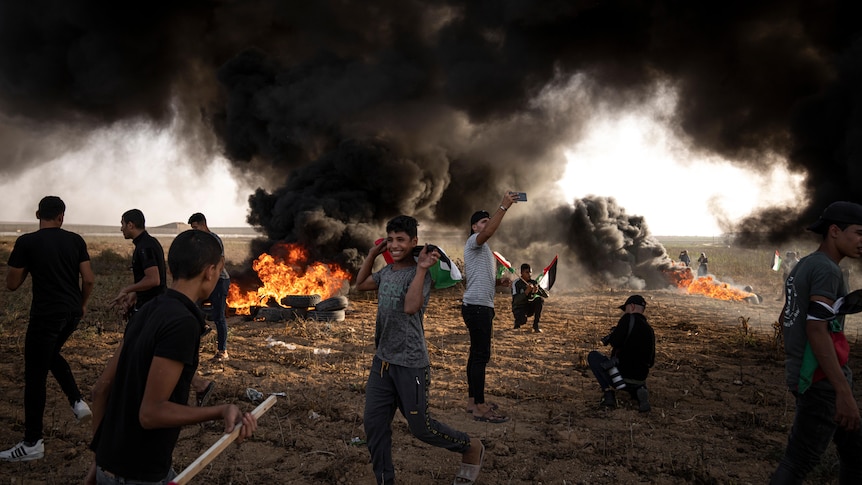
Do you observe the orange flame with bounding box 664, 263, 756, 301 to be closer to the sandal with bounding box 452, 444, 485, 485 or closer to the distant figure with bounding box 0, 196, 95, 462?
the sandal with bounding box 452, 444, 485, 485

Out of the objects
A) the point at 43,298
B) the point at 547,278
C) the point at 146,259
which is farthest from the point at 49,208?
the point at 547,278

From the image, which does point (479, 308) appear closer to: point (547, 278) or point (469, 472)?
point (469, 472)

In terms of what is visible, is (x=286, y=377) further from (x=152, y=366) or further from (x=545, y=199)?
(x=545, y=199)

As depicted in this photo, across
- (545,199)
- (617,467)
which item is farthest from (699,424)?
(545,199)

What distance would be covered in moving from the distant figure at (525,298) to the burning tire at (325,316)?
4301 mm

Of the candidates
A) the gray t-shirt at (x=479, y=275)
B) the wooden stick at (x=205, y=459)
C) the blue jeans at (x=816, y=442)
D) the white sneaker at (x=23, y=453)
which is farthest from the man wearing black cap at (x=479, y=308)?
the white sneaker at (x=23, y=453)

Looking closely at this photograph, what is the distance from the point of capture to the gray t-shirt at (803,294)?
3.03 meters

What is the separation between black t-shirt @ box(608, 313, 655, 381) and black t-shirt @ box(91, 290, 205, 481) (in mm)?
5173

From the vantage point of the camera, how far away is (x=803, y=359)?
3145 millimetres

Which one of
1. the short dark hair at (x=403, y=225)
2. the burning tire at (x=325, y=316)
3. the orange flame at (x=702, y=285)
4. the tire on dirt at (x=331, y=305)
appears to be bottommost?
the burning tire at (x=325, y=316)

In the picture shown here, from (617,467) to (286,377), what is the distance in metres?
4.73

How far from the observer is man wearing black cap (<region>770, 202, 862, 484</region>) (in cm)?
297

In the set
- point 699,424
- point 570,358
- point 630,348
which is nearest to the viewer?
point 699,424

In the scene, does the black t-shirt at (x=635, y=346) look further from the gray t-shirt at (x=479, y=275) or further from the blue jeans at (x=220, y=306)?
the blue jeans at (x=220, y=306)
